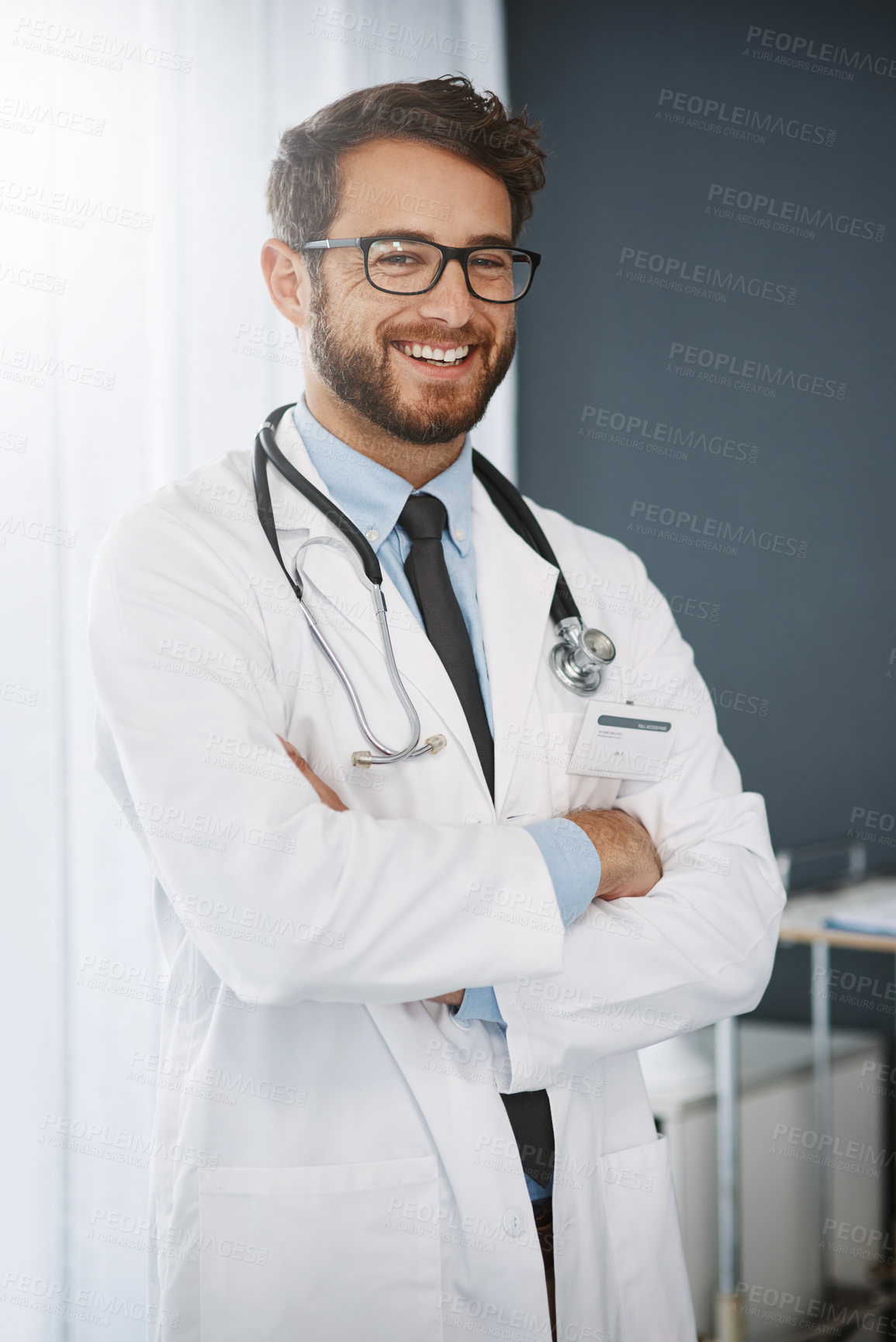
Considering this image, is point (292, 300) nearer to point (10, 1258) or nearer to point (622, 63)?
point (10, 1258)

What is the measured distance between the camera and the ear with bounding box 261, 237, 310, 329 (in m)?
1.41

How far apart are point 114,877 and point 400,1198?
2.97 ft

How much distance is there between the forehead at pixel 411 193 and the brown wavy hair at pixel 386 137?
0.01m

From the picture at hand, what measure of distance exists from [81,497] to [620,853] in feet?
3.70

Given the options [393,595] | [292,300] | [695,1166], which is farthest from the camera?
[695,1166]

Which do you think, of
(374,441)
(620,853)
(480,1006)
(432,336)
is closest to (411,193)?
(432,336)

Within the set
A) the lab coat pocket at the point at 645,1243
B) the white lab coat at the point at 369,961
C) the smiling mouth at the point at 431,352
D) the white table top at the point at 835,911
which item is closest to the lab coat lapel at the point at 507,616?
the white lab coat at the point at 369,961

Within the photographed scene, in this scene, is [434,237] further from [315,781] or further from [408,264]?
[315,781]

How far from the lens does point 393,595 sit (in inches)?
50.6

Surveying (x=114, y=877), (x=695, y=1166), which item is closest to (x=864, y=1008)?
(x=695, y=1166)

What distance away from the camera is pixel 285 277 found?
1.43m

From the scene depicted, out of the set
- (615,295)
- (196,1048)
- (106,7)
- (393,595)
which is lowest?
(196,1048)

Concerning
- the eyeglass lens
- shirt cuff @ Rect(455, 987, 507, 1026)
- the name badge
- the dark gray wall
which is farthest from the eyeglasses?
the dark gray wall

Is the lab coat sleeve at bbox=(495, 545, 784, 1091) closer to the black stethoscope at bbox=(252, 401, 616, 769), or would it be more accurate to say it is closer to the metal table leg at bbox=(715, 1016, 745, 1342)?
the black stethoscope at bbox=(252, 401, 616, 769)
